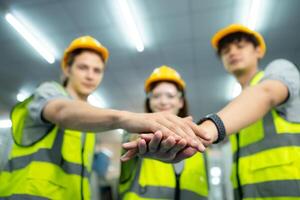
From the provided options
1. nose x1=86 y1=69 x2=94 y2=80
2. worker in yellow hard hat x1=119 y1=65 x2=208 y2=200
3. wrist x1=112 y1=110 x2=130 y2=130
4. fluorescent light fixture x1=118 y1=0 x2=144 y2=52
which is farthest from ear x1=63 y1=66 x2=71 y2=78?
fluorescent light fixture x1=118 y1=0 x2=144 y2=52

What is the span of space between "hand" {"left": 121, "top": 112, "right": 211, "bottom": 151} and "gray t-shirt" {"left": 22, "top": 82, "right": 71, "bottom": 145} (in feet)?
1.26

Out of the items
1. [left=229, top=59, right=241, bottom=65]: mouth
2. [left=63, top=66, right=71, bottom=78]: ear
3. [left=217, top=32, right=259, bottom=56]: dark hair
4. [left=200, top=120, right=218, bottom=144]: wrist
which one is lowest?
[left=200, top=120, right=218, bottom=144]: wrist

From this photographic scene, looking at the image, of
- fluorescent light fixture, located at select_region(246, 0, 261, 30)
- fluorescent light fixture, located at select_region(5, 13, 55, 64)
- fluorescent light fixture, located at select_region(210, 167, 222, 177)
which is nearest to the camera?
fluorescent light fixture, located at select_region(210, 167, 222, 177)

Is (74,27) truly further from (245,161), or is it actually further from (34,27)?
(245,161)

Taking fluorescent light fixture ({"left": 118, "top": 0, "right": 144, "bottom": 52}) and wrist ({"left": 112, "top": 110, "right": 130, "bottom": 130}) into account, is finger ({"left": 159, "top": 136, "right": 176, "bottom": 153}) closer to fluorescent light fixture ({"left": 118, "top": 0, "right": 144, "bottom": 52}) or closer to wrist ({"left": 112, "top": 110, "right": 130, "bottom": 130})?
wrist ({"left": 112, "top": 110, "right": 130, "bottom": 130})

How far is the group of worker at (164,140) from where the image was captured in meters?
0.91

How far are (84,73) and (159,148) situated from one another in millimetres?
926

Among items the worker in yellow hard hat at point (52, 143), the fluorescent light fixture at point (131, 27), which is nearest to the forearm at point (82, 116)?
the worker in yellow hard hat at point (52, 143)

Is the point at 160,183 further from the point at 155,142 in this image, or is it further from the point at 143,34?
the point at 143,34

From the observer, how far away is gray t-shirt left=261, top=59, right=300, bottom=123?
3.65 ft

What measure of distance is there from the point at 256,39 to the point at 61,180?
134 centimetres

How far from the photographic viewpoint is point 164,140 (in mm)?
824

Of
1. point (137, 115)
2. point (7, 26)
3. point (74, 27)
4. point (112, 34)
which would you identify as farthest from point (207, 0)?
point (137, 115)

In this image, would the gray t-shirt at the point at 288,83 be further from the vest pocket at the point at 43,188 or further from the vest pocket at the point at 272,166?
the vest pocket at the point at 43,188
